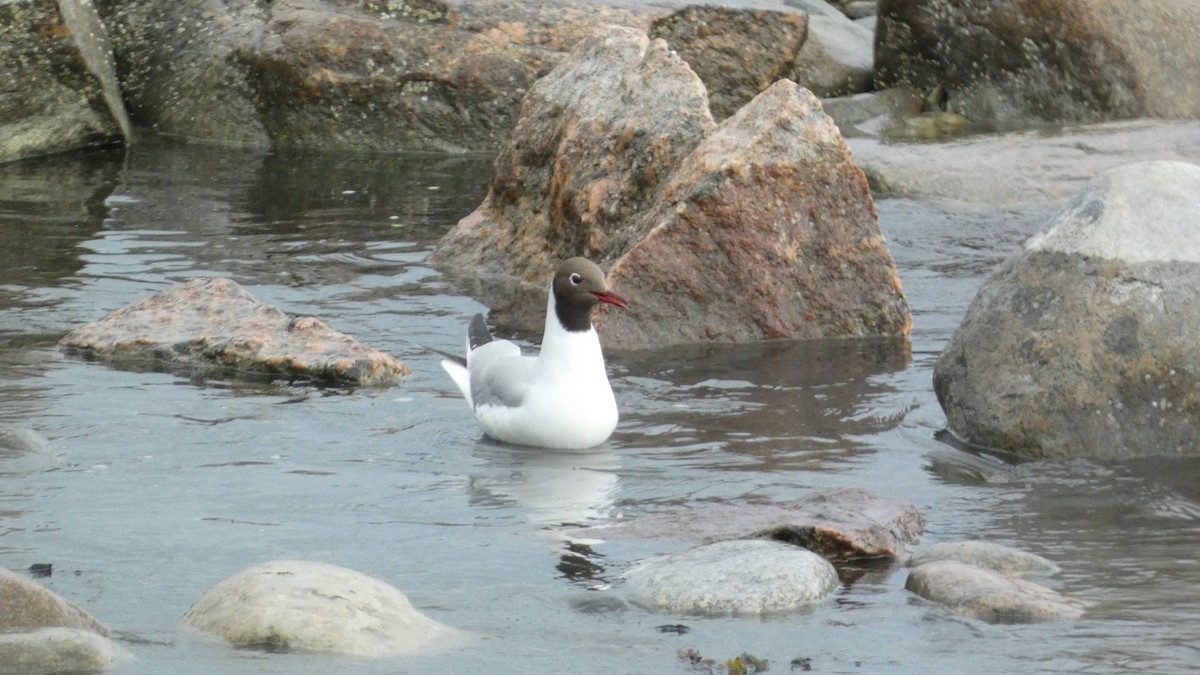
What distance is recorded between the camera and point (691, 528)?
633 centimetres

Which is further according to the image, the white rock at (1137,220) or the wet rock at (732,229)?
the wet rock at (732,229)

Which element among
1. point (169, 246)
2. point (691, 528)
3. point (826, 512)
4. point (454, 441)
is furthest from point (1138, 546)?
point (169, 246)

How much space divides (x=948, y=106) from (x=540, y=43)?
384cm

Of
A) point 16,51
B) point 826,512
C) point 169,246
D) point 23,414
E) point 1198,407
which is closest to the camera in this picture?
point 826,512

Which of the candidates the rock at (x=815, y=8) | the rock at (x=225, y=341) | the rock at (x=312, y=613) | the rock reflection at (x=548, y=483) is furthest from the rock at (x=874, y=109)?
the rock at (x=312, y=613)

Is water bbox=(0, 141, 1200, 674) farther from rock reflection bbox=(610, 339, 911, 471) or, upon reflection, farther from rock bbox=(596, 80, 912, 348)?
rock bbox=(596, 80, 912, 348)

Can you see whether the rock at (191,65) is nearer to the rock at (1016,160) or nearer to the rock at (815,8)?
the rock at (815,8)

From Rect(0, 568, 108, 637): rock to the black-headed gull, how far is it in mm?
2805

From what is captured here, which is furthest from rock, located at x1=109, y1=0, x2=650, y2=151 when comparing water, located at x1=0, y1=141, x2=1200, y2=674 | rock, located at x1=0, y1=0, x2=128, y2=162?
water, located at x1=0, y1=141, x2=1200, y2=674

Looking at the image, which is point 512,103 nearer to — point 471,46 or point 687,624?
point 471,46

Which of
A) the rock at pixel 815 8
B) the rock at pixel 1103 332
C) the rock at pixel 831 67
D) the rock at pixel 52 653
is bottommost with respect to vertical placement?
the rock at pixel 52 653

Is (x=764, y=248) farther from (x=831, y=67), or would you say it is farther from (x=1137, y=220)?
(x=831, y=67)

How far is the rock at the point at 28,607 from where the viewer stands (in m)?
4.96

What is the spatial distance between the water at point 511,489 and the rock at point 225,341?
186 mm
